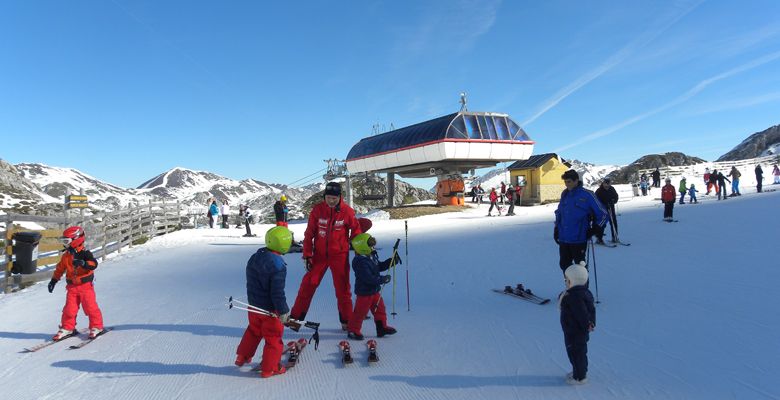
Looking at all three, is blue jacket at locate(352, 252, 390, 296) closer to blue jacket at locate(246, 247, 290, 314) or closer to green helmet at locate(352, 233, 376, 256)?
green helmet at locate(352, 233, 376, 256)

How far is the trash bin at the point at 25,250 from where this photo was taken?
31.2 feet

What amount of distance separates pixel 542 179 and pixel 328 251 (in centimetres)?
3196

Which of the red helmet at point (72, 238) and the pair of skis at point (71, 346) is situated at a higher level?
the red helmet at point (72, 238)

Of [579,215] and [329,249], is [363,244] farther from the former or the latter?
[579,215]

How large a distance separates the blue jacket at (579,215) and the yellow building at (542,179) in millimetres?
29338

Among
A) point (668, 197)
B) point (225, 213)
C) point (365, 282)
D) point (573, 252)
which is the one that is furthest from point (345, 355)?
point (225, 213)

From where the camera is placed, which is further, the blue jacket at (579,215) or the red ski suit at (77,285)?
the blue jacket at (579,215)

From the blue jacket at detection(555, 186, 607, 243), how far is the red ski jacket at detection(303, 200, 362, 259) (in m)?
2.88

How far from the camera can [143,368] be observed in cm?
466

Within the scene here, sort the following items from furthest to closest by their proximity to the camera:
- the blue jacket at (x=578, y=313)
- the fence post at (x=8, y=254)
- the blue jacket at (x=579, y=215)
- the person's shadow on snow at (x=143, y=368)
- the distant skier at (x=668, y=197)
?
the distant skier at (x=668, y=197) → the fence post at (x=8, y=254) → the blue jacket at (x=579, y=215) → the person's shadow on snow at (x=143, y=368) → the blue jacket at (x=578, y=313)

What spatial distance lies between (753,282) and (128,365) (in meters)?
8.71

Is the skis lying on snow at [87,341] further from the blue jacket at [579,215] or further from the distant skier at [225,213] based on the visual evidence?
the distant skier at [225,213]

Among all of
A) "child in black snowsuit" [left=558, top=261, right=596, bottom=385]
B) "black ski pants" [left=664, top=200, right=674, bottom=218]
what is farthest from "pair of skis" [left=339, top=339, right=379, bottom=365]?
"black ski pants" [left=664, top=200, right=674, bottom=218]

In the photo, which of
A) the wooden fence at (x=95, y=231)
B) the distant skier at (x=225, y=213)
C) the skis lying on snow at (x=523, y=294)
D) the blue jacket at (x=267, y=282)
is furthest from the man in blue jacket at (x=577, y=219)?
the distant skier at (x=225, y=213)
